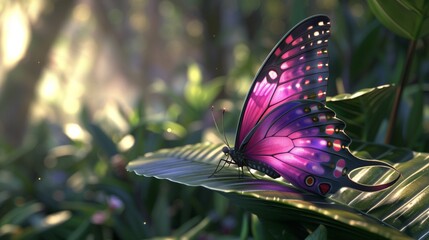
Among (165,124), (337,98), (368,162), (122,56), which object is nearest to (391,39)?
(165,124)

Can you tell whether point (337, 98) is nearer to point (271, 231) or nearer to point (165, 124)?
point (271, 231)

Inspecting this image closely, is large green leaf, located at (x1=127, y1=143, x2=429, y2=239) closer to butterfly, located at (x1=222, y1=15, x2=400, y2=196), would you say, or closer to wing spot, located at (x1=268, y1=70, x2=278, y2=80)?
butterfly, located at (x1=222, y1=15, x2=400, y2=196)

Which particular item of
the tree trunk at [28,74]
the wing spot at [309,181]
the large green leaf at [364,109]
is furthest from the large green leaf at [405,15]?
the tree trunk at [28,74]

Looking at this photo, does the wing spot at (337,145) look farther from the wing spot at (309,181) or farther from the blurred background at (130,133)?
the blurred background at (130,133)

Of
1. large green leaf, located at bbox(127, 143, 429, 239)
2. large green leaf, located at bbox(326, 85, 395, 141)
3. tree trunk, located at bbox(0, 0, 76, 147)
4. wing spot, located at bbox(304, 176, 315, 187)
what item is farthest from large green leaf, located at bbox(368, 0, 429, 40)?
tree trunk, located at bbox(0, 0, 76, 147)

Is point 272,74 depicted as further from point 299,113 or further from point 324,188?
point 324,188
